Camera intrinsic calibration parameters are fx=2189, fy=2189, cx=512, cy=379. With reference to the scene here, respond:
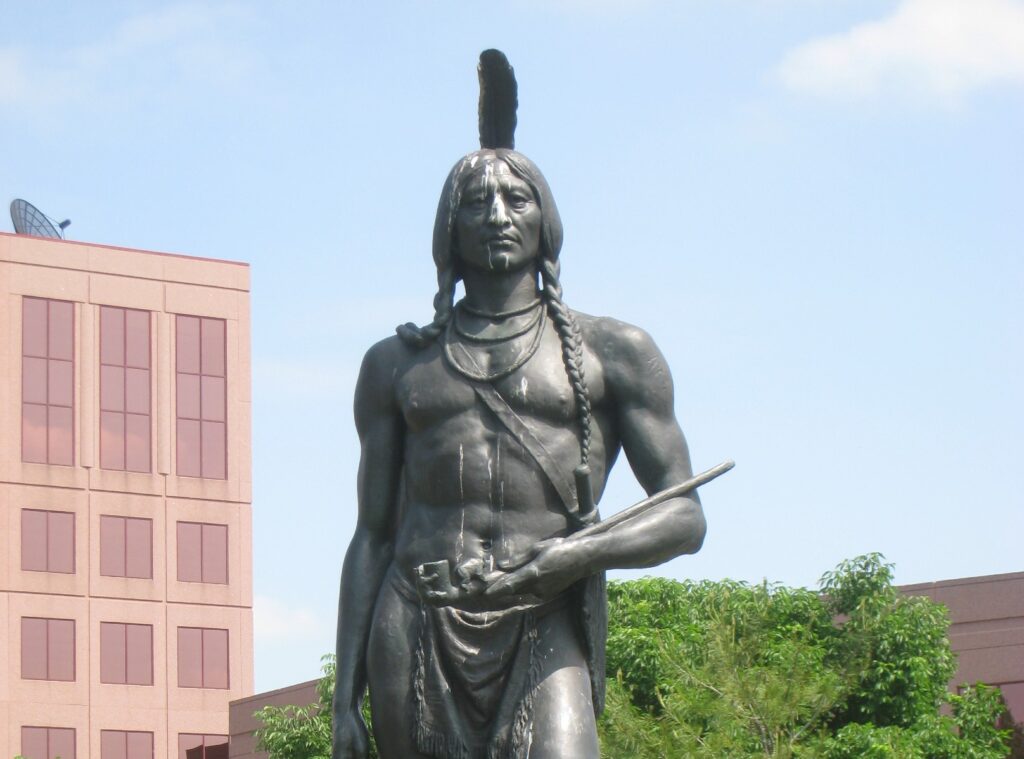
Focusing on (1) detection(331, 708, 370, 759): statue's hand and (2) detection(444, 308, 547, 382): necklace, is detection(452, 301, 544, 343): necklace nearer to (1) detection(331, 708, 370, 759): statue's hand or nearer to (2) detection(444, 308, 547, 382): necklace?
(2) detection(444, 308, 547, 382): necklace

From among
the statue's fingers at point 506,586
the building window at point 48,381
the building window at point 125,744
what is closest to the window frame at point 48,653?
the building window at point 125,744

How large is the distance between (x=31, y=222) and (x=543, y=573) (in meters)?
77.2

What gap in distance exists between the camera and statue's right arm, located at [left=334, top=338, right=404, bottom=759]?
26.8ft

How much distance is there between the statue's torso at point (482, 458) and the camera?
311 inches

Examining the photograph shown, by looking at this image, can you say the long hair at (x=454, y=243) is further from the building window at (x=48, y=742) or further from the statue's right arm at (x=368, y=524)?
the building window at (x=48, y=742)

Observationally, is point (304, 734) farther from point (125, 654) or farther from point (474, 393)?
point (125, 654)

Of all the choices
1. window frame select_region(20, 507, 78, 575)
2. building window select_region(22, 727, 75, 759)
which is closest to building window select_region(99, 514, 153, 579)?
window frame select_region(20, 507, 78, 575)

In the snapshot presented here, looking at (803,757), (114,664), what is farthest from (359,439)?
(114,664)

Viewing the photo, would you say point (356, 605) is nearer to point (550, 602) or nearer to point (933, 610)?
point (550, 602)

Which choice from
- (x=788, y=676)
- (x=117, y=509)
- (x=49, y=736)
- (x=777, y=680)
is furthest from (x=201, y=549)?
(x=777, y=680)

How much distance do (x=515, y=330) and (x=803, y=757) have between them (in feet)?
Result: 85.4

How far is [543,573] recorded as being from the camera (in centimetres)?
759

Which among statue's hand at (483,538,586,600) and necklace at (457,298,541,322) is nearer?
statue's hand at (483,538,586,600)

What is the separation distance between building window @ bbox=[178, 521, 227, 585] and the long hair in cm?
7148
